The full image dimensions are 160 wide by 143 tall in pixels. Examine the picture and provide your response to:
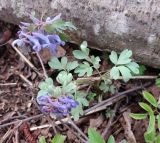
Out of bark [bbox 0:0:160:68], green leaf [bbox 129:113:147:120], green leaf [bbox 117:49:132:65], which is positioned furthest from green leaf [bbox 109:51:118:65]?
green leaf [bbox 129:113:147:120]

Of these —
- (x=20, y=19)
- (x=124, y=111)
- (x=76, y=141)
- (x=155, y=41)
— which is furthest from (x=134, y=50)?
(x=20, y=19)

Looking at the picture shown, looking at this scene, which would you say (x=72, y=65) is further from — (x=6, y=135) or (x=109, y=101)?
(x=6, y=135)

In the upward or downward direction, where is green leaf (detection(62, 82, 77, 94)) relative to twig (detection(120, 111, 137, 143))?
upward

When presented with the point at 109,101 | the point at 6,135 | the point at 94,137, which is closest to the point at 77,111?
the point at 94,137

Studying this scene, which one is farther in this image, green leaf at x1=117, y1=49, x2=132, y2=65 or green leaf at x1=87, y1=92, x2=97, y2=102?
green leaf at x1=87, y1=92, x2=97, y2=102

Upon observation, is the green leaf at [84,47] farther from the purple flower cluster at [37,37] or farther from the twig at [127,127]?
the twig at [127,127]

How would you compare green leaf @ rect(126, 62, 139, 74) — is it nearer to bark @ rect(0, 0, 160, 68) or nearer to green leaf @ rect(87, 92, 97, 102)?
bark @ rect(0, 0, 160, 68)
